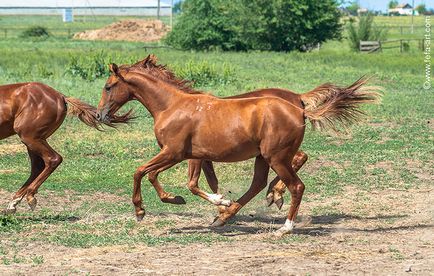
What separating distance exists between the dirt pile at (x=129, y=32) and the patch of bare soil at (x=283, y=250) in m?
67.8

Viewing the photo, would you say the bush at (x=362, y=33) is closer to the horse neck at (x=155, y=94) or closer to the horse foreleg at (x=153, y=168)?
the horse neck at (x=155, y=94)

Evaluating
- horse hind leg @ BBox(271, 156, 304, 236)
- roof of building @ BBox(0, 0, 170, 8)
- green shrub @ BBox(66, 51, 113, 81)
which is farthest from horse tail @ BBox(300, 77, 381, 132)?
roof of building @ BBox(0, 0, 170, 8)

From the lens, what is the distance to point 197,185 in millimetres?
11508

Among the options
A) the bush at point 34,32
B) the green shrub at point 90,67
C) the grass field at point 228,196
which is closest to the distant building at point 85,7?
the bush at point 34,32

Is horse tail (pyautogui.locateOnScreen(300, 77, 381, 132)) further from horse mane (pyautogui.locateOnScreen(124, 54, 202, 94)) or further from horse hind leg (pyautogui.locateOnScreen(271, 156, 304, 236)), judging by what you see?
horse mane (pyautogui.locateOnScreen(124, 54, 202, 94))

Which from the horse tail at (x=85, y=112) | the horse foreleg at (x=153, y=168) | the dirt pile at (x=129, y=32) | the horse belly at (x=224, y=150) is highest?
the horse tail at (x=85, y=112)

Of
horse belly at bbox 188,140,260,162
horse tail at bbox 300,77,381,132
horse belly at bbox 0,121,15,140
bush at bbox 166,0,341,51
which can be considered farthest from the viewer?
bush at bbox 166,0,341,51

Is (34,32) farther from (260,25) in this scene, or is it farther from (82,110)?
(82,110)

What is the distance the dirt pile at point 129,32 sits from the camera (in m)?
79.8

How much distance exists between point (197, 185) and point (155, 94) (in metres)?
1.25

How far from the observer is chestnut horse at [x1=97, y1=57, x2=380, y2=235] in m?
10.7

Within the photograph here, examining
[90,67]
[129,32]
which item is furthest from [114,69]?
[129,32]

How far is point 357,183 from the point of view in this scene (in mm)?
14523

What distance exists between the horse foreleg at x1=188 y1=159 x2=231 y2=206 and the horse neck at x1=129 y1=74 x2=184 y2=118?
99 cm
